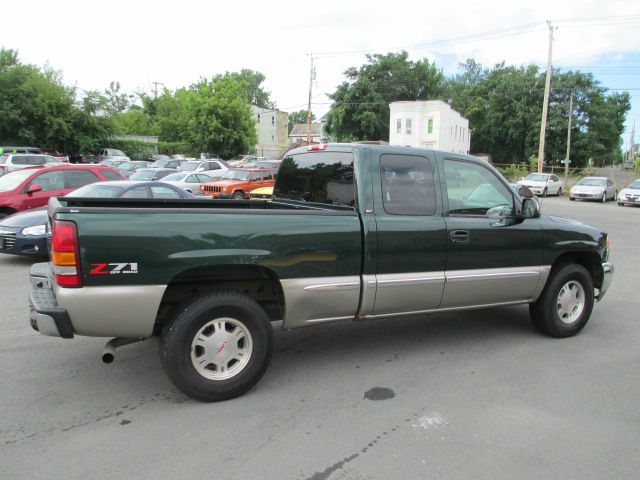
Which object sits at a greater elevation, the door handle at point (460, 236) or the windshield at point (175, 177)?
the windshield at point (175, 177)

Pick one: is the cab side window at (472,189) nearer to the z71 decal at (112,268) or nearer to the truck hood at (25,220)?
the z71 decal at (112,268)

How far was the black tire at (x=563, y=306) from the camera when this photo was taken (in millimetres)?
5082

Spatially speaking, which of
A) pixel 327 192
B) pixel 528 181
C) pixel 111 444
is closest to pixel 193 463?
A: pixel 111 444

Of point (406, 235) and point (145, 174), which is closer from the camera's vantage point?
point (406, 235)

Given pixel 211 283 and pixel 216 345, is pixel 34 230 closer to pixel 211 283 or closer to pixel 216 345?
pixel 211 283

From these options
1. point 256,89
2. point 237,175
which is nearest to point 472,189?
point 237,175

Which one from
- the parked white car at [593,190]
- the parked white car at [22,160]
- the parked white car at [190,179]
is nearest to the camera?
the parked white car at [190,179]

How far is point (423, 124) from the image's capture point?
55.2m

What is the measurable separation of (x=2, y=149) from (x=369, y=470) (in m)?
29.9

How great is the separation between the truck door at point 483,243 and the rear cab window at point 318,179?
89 centimetres

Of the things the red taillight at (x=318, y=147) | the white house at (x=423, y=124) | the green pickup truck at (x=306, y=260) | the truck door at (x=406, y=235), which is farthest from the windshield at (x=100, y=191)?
the white house at (x=423, y=124)

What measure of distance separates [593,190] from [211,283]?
28.9 meters

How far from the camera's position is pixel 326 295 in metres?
3.92

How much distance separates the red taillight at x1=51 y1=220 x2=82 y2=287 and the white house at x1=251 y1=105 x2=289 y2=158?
72.3m
